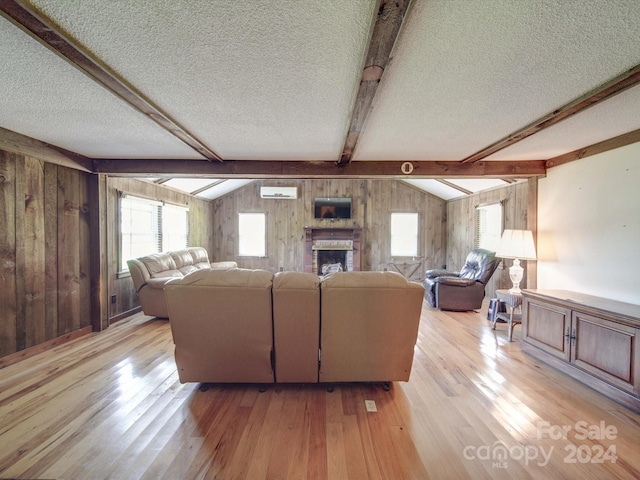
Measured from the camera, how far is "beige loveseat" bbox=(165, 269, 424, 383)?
1.86 metres

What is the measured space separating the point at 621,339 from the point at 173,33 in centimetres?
354

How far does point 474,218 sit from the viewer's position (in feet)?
18.4

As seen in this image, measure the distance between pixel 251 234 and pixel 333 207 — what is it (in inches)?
93.7

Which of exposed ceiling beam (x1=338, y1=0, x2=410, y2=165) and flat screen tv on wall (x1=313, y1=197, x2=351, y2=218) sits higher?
exposed ceiling beam (x1=338, y1=0, x2=410, y2=165)

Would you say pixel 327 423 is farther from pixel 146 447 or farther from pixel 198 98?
pixel 198 98

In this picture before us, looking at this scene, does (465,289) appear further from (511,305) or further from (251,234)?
(251,234)

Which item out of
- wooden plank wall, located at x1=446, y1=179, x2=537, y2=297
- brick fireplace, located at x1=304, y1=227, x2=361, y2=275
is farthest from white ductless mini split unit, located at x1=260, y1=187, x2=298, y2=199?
wooden plank wall, located at x1=446, y1=179, x2=537, y2=297

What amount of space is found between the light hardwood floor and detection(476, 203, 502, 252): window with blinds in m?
2.96

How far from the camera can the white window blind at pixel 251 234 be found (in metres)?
6.96

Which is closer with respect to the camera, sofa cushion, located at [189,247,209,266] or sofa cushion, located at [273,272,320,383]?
sofa cushion, located at [273,272,320,383]

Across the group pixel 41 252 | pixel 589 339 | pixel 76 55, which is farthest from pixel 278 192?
pixel 589 339

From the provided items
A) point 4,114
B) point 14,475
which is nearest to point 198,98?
point 4,114

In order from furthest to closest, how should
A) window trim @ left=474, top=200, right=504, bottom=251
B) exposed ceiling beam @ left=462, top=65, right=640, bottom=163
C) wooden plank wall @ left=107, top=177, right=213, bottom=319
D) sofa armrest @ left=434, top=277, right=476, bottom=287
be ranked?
window trim @ left=474, top=200, right=504, bottom=251
sofa armrest @ left=434, top=277, right=476, bottom=287
wooden plank wall @ left=107, top=177, right=213, bottom=319
exposed ceiling beam @ left=462, top=65, right=640, bottom=163

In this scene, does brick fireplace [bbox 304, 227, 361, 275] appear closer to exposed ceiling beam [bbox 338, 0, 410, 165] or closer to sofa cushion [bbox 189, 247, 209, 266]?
sofa cushion [bbox 189, 247, 209, 266]
